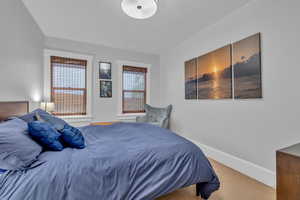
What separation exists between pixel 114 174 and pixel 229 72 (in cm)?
233

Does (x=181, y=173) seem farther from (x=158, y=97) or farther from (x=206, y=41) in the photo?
(x=158, y=97)

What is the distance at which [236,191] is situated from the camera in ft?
5.90

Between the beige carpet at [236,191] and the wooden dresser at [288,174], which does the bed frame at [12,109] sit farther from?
the wooden dresser at [288,174]

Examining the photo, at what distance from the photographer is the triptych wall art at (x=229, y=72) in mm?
2055

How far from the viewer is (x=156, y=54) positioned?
14.8 ft

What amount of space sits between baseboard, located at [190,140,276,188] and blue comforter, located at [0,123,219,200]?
946mm

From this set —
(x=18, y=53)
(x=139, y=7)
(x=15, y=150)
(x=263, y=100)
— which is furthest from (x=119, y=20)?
(x=263, y=100)

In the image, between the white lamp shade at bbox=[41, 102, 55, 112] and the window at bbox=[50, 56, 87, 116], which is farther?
the window at bbox=[50, 56, 87, 116]

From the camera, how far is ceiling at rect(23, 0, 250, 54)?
2.21 meters

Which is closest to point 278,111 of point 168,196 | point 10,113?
point 168,196

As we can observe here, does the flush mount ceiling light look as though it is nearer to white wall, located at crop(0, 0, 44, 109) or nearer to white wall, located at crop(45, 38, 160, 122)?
white wall, located at crop(0, 0, 44, 109)

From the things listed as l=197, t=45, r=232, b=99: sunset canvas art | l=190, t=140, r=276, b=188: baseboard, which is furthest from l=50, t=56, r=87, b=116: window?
l=190, t=140, r=276, b=188: baseboard

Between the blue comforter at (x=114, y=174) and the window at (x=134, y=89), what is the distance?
271 centimetres

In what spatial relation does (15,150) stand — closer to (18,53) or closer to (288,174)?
(18,53)
